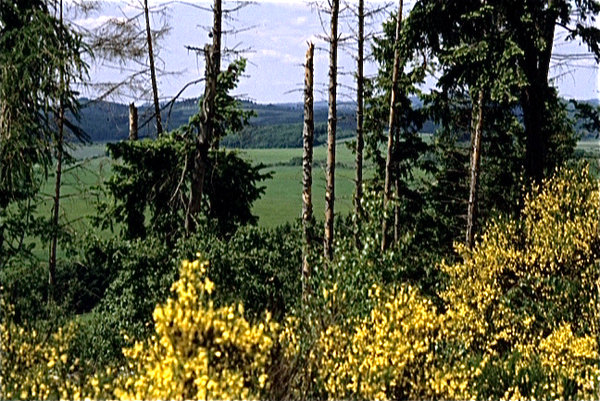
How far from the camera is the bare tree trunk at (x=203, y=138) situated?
47.0 feet

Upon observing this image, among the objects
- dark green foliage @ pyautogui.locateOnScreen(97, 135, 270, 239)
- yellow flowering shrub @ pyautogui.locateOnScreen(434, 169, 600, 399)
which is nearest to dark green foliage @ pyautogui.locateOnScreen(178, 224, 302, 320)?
dark green foliage @ pyautogui.locateOnScreen(97, 135, 270, 239)

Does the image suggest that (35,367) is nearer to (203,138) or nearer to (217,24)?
(203,138)

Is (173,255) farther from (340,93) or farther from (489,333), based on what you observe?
(340,93)

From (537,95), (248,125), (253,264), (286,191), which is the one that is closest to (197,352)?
(253,264)

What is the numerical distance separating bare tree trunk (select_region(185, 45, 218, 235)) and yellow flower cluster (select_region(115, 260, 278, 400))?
8187 millimetres

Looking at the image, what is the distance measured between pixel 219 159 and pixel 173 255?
3.71 m

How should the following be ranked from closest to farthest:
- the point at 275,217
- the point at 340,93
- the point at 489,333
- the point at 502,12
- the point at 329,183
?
1. the point at 489,333
2. the point at 502,12
3. the point at 329,183
4. the point at 340,93
5. the point at 275,217

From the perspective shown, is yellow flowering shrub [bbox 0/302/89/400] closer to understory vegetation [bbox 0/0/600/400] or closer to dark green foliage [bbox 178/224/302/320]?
understory vegetation [bbox 0/0/600/400]

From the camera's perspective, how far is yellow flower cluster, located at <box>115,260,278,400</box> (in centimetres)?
576

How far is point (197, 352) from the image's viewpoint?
592cm

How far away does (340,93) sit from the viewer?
2031 centimetres

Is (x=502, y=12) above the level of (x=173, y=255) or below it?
above

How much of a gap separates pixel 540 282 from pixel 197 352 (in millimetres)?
10963

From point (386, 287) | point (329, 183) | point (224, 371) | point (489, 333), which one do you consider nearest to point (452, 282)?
point (489, 333)
